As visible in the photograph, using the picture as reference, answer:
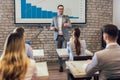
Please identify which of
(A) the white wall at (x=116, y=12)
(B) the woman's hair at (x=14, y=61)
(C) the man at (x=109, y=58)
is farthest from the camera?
(A) the white wall at (x=116, y=12)

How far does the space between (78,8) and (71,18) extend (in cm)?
34

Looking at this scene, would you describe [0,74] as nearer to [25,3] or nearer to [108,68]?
[108,68]

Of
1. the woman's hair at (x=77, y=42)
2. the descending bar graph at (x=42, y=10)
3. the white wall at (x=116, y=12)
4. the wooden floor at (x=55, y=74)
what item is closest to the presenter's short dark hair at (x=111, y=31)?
the woman's hair at (x=77, y=42)

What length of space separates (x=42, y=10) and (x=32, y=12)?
0.28m

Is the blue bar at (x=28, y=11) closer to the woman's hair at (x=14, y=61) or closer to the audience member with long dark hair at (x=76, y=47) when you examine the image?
the audience member with long dark hair at (x=76, y=47)

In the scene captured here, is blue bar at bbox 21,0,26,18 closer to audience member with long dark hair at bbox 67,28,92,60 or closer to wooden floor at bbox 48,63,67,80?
wooden floor at bbox 48,63,67,80

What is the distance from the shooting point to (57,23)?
6027 mm

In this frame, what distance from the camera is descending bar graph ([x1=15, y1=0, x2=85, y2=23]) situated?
662cm

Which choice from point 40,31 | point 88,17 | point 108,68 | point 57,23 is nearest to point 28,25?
point 40,31

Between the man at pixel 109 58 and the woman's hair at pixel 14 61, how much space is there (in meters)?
0.79

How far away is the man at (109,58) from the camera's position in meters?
2.58

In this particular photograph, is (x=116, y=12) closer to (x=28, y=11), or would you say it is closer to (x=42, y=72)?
(x=28, y=11)

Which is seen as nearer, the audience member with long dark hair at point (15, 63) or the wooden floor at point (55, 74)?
the audience member with long dark hair at point (15, 63)

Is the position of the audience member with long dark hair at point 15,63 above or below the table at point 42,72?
above
